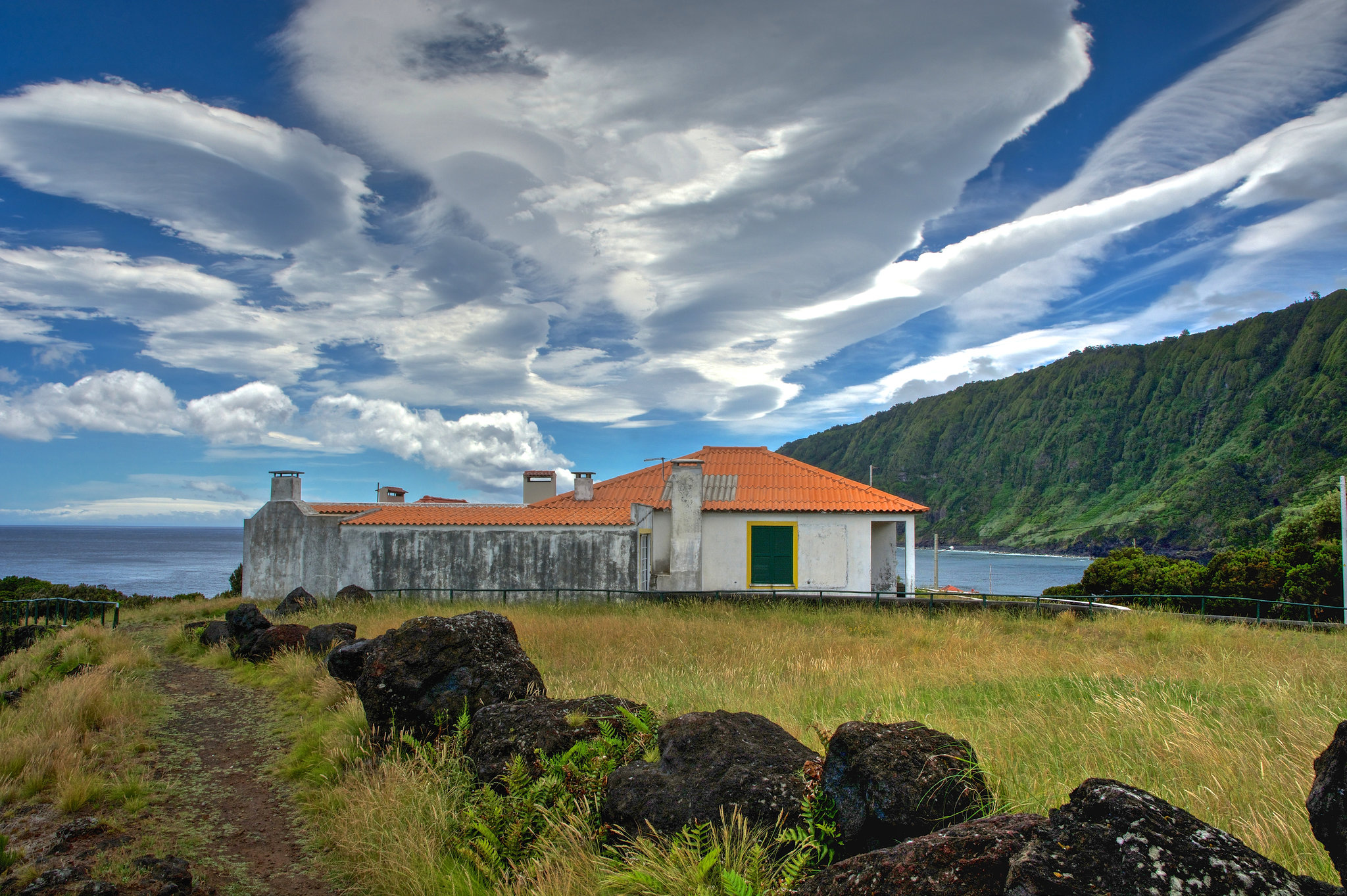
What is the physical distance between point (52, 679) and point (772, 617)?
40.1ft

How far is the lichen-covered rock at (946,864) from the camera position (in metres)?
2.49

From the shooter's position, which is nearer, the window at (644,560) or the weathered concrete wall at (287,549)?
the window at (644,560)

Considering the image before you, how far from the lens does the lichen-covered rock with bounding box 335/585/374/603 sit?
56.0 ft

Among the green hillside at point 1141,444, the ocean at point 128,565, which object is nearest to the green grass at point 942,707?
the ocean at point 128,565

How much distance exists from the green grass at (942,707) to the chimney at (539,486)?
38.4 ft

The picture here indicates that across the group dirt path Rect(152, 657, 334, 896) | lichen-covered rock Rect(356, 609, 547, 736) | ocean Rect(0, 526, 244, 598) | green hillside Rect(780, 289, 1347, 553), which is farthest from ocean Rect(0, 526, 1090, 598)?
lichen-covered rock Rect(356, 609, 547, 736)

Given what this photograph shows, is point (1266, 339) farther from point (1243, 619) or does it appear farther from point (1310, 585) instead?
point (1243, 619)

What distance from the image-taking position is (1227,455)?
398 feet

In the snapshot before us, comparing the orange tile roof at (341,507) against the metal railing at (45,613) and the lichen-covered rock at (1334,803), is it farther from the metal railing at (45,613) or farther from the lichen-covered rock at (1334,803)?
the lichen-covered rock at (1334,803)

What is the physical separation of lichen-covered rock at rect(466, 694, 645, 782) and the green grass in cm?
34

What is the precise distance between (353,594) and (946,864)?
1735 centimetres

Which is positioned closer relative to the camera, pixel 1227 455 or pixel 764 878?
pixel 764 878

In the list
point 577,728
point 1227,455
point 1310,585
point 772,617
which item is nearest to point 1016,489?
point 1227,455

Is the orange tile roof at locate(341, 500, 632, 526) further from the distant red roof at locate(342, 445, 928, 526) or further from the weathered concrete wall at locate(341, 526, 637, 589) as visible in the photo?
the weathered concrete wall at locate(341, 526, 637, 589)
